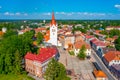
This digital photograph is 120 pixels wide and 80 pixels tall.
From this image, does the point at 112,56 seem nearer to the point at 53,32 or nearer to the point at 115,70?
the point at 115,70

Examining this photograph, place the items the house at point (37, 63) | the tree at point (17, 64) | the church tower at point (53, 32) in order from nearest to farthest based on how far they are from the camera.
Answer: the house at point (37, 63) < the tree at point (17, 64) < the church tower at point (53, 32)

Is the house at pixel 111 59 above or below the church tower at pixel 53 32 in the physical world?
below

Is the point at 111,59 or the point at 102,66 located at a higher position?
the point at 111,59

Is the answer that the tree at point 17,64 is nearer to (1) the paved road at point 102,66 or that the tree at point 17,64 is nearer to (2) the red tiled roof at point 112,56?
(1) the paved road at point 102,66

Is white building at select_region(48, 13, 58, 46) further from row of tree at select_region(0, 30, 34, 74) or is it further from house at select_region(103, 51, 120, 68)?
house at select_region(103, 51, 120, 68)

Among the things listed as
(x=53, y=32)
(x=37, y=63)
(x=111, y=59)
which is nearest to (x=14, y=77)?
(x=37, y=63)

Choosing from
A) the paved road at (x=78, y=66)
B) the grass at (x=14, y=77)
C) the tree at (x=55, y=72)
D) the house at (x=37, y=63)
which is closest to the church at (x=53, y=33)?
the paved road at (x=78, y=66)

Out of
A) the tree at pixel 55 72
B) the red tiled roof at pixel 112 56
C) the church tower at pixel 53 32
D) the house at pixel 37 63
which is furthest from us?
the church tower at pixel 53 32

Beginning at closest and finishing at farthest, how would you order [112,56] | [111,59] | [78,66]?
[111,59] < [78,66] < [112,56]

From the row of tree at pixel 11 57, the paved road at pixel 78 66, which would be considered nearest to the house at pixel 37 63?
the row of tree at pixel 11 57

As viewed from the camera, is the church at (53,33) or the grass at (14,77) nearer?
the grass at (14,77)

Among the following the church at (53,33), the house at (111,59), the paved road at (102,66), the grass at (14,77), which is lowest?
the paved road at (102,66)

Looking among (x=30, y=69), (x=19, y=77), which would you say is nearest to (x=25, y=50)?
(x=30, y=69)
